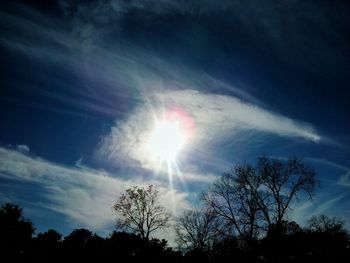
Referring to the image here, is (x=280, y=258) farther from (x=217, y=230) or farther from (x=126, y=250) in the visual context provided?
(x=126, y=250)

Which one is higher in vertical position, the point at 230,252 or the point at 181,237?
the point at 181,237

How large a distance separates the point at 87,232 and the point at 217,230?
1176cm

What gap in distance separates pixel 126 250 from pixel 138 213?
716 inches

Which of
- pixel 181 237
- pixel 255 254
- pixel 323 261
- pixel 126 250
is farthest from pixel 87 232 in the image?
pixel 181 237

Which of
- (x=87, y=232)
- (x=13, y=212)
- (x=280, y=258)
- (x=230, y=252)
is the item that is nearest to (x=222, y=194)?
(x=230, y=252)

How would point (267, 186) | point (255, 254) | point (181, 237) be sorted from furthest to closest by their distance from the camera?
point (181, 237)
point (267, 186)
point (255, 254)

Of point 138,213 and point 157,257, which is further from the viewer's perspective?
point 138,213

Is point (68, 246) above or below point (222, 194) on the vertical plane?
below

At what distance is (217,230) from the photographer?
27203mm

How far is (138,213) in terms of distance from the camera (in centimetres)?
4178

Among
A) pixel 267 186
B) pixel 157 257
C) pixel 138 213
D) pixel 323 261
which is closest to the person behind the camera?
pixel 323 261

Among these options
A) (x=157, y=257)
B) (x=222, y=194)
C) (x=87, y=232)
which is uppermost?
(x=222, y=194)

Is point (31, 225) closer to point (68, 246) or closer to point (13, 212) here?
point (13, 212)

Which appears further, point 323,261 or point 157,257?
point 157,257
